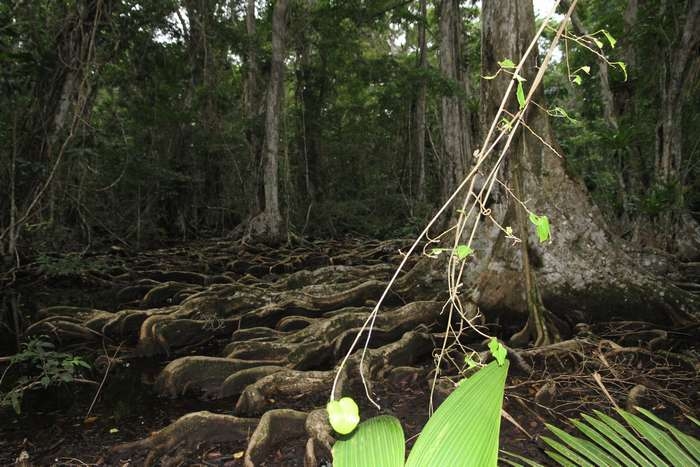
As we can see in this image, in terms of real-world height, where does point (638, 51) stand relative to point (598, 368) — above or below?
above

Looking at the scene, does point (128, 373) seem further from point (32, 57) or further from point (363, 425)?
point (363, 425)

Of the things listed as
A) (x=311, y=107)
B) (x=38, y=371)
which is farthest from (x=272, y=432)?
(x=311, y=107)

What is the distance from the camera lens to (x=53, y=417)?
9.56ft

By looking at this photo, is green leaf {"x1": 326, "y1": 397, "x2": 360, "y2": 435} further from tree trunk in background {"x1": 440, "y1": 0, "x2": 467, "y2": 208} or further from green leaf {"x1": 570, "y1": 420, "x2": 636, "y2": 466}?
tree trunk in background {"x1": 440, "y1": 0, "x2": 467, "y2": 208}

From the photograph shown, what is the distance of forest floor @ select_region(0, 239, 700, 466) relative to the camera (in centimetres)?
246

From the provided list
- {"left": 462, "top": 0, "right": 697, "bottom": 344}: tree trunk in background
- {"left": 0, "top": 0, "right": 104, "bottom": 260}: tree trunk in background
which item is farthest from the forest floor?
{"left": 0, "top": 0, "right": 104, "bottom": 260}: tree trunk in background

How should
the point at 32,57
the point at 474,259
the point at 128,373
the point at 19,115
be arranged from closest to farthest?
the point at 128,373, the point at 474,259, the point at 32,57, the point at 19,115

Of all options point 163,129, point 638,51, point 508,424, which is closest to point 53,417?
point 508,424

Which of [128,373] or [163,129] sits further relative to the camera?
[163,129]

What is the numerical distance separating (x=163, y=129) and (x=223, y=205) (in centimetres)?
316

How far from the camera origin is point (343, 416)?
2.28 feet

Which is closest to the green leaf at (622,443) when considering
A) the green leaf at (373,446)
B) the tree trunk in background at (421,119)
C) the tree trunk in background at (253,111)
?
the green leaf at (373,446)

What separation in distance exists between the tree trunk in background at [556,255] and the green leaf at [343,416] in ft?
10.2

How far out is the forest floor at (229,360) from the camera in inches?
96.8
